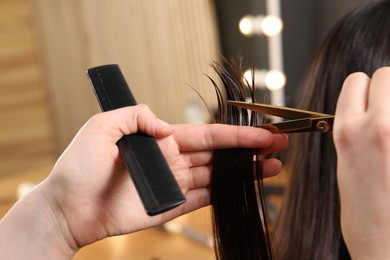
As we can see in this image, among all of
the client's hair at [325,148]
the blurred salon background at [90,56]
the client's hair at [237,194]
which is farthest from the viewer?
the blurred salon background at [90,56]

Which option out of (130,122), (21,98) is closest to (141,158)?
(130,122)

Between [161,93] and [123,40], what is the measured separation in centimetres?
32

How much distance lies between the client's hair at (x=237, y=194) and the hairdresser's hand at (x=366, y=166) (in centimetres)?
18

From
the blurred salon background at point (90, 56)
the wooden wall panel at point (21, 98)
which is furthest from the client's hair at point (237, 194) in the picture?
the wooden wall panel at point (21, 98)

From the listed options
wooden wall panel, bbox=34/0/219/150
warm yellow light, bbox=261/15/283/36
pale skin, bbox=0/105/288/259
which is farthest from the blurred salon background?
pale skin, bbox=0/105/288/259

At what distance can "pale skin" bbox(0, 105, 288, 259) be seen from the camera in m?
0.73

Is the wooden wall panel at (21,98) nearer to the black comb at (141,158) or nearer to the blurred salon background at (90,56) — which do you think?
the blurred salon background at (90,56)

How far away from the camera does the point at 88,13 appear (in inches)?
103

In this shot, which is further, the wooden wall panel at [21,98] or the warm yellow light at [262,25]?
the wooden wall panel at [21,98]

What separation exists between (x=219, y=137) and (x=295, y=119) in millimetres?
123

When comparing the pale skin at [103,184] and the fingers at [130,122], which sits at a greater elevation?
the fingers at [130,122]

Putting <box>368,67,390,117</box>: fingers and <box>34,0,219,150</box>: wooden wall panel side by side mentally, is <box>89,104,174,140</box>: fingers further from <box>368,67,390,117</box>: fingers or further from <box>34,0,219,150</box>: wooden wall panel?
<box>34,0,219,150</box>: wooden wall panel

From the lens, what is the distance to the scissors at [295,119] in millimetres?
640

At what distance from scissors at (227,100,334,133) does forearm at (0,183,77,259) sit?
29cm
